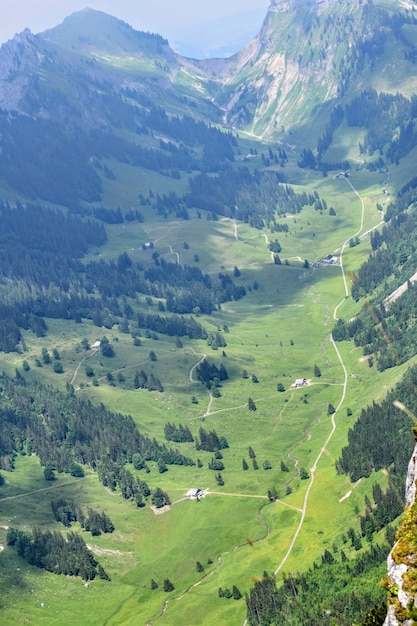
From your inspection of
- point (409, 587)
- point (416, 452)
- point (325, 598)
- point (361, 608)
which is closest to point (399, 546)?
point (409, 587)

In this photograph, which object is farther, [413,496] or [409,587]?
[413,496]

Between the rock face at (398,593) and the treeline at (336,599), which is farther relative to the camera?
the treeline at (336,599)

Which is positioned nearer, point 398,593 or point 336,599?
point 398,593

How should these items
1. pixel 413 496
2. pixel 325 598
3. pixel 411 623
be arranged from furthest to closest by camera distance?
pixel 325 598
pixel 413 496
pixel 411 623

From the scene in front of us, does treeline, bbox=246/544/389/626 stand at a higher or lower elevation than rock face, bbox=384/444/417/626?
lower

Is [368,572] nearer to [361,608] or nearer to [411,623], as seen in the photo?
[361,608]

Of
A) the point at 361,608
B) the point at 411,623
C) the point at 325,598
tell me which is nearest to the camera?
the point at 411,623

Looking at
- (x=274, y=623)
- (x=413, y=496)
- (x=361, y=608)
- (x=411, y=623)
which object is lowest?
(x=274, y=623)

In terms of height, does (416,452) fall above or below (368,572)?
above

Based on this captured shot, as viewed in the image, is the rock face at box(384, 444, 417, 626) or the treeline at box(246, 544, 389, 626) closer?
the rock face at box(384, 444, 417, 626)

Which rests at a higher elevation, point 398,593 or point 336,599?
point 398,593

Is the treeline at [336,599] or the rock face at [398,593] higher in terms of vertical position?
the rock face at [398,593]
